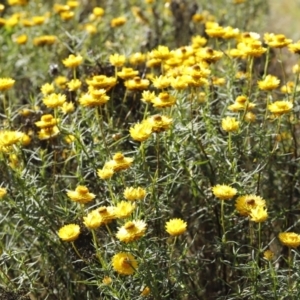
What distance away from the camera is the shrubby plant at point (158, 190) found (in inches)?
88.4

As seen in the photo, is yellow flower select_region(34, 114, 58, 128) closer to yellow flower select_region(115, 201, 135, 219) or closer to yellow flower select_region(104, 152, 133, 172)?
yellow flower select_region(104, 152, 133, 172)

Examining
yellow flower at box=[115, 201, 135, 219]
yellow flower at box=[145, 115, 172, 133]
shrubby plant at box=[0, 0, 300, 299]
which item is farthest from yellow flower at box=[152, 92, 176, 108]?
yellow flower at box=[115, 201, 135, 219]

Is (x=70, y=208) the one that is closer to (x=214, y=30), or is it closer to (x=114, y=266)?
(x=114, y=266)

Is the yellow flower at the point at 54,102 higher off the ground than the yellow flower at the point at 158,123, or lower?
lower

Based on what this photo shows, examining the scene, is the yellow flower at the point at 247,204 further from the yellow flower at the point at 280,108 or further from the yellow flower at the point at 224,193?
the yellow flower at the point at 280,108

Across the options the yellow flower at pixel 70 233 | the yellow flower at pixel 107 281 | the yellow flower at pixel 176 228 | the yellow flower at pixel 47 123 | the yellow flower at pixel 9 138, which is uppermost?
the yellow flower at pixel 9 138

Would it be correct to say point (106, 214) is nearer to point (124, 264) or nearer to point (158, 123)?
point (124, 264)


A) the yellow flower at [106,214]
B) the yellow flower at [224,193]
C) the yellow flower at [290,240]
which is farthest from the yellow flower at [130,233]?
the yellow flower at [290,240]

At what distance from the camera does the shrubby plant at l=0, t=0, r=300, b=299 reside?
2.25 m

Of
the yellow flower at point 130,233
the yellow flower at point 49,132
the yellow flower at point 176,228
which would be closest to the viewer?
the yellow flower at point 130,233

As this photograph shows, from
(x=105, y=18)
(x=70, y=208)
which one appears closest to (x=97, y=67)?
(x=70, y=208)

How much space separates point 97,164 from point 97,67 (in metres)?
0.74

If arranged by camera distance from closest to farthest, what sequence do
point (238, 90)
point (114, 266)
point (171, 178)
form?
1. point (114, 266)
2. point (171, 178)
3. point (238, 90)

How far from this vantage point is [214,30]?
3020 millimetres
